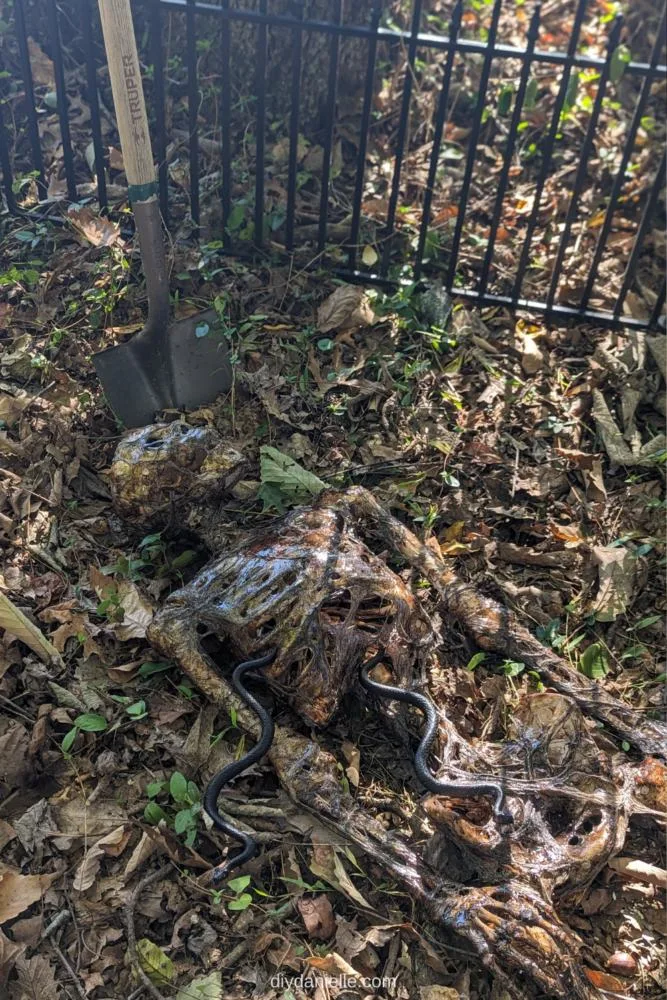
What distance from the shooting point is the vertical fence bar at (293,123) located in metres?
4.12

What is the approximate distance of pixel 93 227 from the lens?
4.31 meters

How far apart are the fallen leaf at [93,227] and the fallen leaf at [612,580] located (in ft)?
9.40

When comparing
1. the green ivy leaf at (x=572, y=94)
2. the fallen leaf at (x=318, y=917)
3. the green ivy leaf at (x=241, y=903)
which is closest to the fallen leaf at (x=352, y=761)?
the fallen leaf at (x=318, y=917)

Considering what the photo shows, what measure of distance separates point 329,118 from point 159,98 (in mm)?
898

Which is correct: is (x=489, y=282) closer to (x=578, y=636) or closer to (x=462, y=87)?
(x=462, y=87)

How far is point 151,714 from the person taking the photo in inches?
117

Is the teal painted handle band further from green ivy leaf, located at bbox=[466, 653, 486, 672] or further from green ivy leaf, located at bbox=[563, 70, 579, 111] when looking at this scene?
green ivy leaf, located at bbox=[563, 70, 579, 111]

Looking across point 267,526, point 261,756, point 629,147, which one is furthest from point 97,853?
point 629,147

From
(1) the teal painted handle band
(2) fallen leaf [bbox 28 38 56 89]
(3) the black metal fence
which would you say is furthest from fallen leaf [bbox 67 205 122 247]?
(2) fallen leaf [bbox 28 38 56 89]

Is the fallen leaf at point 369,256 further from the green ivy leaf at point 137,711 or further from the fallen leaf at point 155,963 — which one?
the fallen leaf at point 155,963

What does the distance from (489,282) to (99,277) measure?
2225 millimetres

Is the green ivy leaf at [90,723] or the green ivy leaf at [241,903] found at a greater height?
the green ivy leaf at [90,723]

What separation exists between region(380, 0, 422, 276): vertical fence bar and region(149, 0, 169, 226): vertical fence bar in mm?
1240

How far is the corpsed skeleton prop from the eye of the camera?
243 cm
